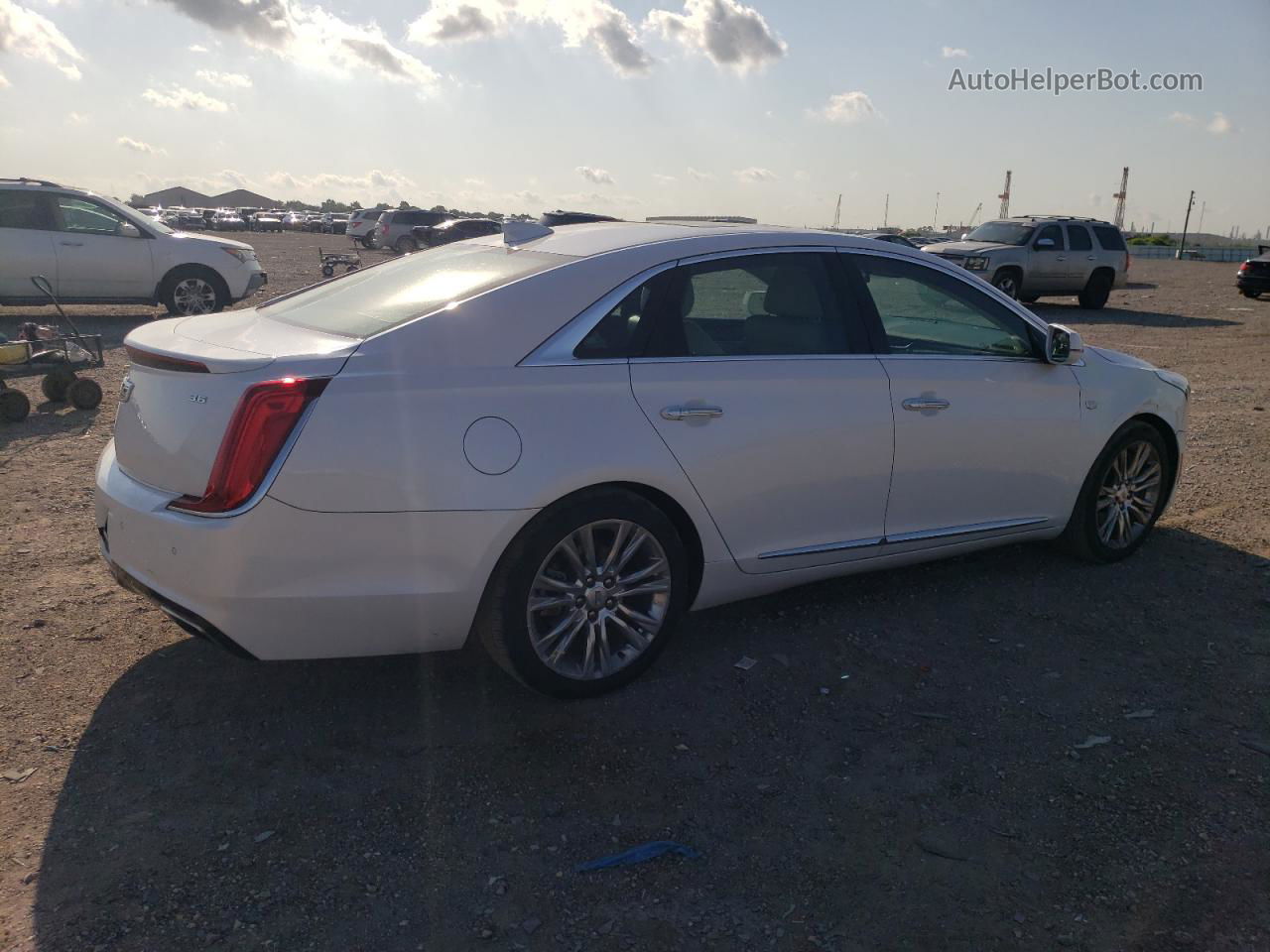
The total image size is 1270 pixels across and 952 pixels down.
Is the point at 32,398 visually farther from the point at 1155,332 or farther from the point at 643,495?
the point at 1155,332

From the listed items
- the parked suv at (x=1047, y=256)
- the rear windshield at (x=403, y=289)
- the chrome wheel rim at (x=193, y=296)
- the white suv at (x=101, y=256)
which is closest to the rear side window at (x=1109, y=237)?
the parked suv at (x=1047, y=256)

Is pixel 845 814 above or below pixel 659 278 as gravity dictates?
below

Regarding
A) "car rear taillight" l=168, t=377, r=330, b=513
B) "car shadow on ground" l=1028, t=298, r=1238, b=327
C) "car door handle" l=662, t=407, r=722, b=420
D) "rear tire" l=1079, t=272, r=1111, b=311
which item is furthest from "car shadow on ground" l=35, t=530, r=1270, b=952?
"rear tire" l=1079, t=272, r=1111, b=311

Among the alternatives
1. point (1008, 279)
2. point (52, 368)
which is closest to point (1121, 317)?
point (1008, 279)

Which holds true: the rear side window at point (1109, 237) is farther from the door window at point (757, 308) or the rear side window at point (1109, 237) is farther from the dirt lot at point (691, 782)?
the door window at point (757, 308)

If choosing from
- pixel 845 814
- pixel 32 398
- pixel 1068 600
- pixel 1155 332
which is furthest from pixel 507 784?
pixel 1155 332

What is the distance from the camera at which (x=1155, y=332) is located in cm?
1752

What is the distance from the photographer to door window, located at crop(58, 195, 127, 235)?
1358 centimetres

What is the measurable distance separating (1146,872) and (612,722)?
5.56 feet

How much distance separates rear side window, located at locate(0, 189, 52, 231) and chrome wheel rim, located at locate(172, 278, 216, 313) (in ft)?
5.44

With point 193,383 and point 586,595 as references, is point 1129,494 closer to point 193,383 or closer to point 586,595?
point 586,595

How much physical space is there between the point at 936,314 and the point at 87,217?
12.5 metres

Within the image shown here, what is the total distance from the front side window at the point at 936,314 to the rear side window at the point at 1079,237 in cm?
1756

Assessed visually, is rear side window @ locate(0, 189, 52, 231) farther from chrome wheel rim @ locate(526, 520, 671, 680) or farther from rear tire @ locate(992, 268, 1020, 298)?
rear tire @ locate(992, 268, 1020, 298)
